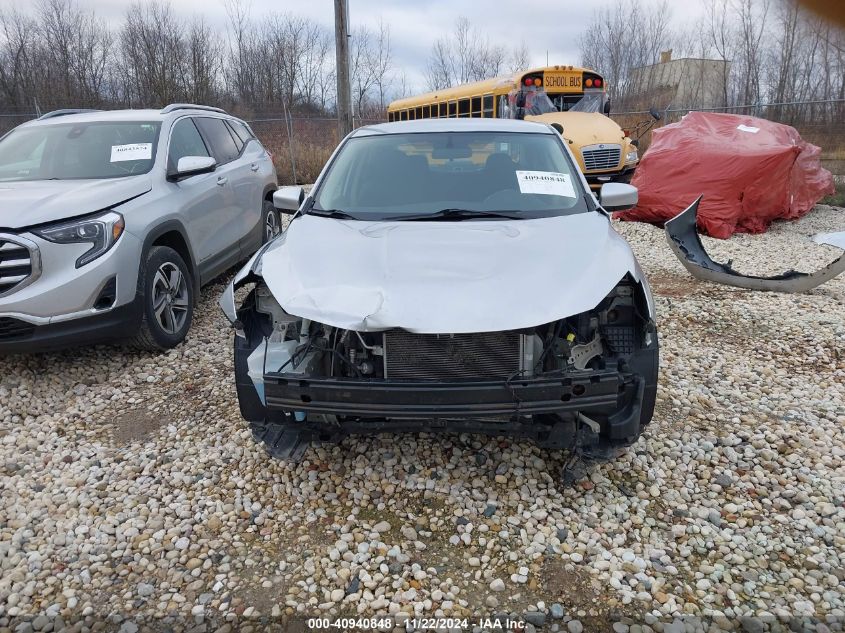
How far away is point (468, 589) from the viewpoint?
238cm

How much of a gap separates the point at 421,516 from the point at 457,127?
2708mm

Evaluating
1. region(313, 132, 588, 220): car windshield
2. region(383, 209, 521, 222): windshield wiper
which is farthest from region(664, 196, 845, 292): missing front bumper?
region(383, 209, 521, 222): windshield wiper

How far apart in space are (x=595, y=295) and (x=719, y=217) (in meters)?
7.51

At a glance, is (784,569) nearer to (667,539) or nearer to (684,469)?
(667,539)

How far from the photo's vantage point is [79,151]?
4969 mm

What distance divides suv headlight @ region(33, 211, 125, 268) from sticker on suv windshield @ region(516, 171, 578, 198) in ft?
9.37

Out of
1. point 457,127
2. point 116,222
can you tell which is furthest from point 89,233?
point 457,127

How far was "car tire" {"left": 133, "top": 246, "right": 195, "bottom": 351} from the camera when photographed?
4.40 m

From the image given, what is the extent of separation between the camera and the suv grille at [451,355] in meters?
2.66

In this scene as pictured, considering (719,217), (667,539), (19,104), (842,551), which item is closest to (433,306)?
(667,539)

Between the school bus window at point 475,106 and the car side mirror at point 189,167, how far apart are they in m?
10.5

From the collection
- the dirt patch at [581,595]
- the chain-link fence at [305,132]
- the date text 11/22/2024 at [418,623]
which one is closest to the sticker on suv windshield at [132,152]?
the date text 11/22/2024 at [418,623]

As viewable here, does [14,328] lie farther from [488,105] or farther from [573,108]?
[573,108]

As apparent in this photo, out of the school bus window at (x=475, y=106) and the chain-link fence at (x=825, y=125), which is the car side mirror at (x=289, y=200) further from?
the chain-link fence at (x=825, y=125)
